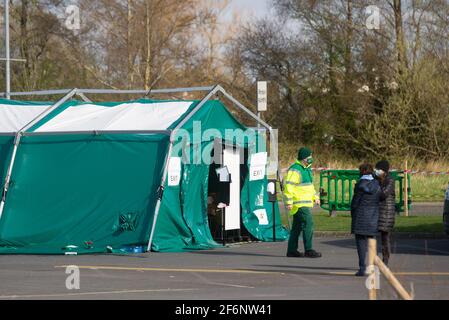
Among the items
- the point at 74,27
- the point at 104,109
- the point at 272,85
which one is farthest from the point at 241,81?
the point at 104,109

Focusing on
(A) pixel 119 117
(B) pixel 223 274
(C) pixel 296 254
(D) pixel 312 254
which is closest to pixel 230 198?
(A) pixel 119 117

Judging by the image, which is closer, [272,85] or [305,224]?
[305,224]

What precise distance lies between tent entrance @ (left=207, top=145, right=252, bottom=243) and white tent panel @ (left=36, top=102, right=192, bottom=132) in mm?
1331

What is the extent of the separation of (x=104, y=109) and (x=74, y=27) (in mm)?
27804

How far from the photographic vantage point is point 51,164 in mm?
20562

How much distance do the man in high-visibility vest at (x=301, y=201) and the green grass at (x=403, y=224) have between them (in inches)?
188

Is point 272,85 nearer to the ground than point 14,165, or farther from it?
farther from it

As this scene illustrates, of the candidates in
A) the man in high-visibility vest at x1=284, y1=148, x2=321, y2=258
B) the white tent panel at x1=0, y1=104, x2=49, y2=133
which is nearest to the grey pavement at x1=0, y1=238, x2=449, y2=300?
the man in high-visibility vest at x1=284, y1=148, x2=321, y2=258

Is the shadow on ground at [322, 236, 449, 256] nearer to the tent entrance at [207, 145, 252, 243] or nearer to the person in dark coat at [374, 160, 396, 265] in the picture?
the tent entrance at [207, 145, 252, 243]

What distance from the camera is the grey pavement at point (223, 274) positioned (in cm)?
1334

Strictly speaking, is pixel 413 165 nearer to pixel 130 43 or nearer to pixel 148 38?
pixel 148 38

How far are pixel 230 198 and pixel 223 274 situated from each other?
605cm

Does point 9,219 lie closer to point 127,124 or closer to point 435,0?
point 127,124

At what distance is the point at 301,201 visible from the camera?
709 inches
